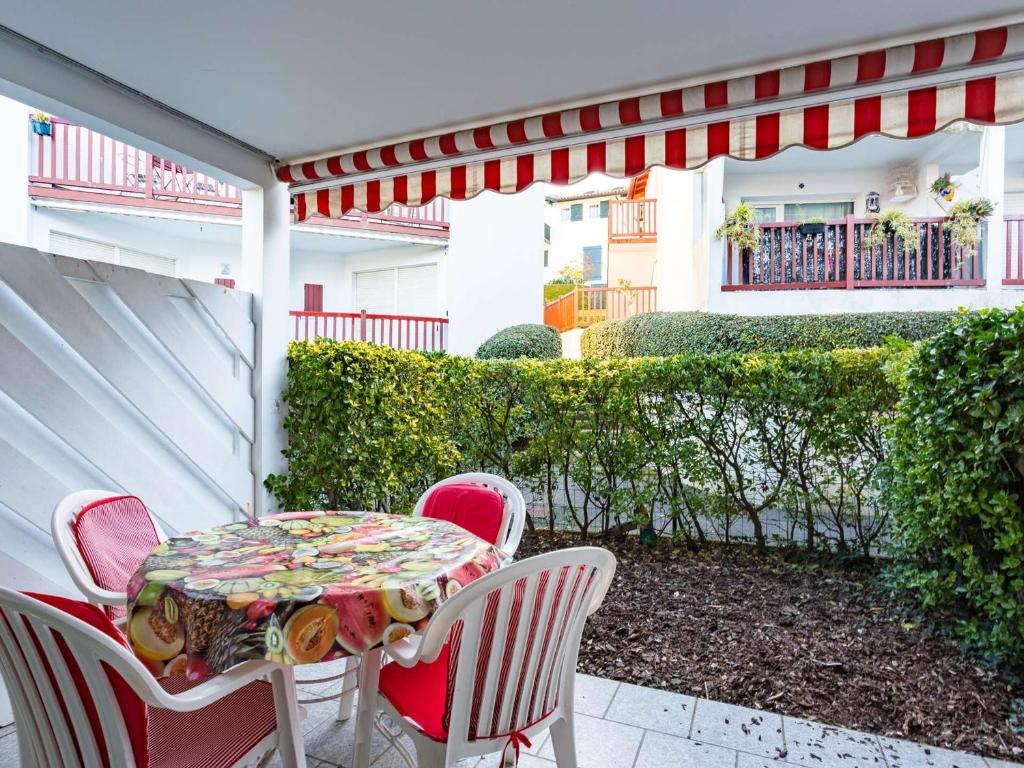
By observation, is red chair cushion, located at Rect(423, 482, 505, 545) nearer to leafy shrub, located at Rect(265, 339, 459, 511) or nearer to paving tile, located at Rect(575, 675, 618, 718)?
paving tile, located at Rect(575, 675, 618, 718)

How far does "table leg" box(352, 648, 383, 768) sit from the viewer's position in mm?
2000

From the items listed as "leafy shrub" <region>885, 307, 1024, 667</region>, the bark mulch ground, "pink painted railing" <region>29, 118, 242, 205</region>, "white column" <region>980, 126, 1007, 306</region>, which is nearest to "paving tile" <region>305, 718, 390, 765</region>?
the bark mulch ground

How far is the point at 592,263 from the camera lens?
2625 cm

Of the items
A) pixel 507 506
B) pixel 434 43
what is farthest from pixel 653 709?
pixel 434 43

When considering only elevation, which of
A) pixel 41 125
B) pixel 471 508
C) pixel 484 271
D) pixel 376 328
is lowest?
pixel 471 508

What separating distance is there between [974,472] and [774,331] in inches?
240

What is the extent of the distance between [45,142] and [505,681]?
41.1 ft

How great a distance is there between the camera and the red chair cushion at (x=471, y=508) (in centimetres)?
297

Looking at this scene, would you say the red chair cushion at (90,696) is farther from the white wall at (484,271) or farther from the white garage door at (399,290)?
the white garage door at (399,290)

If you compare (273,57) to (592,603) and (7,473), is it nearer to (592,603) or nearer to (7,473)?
(7,473)

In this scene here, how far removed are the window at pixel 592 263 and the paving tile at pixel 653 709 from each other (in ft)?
77.5

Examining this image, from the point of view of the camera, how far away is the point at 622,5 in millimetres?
2482

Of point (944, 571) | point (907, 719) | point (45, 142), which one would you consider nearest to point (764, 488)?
point (944, 571)

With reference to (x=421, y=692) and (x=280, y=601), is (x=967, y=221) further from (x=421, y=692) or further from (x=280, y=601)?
(x=280, y=601)
